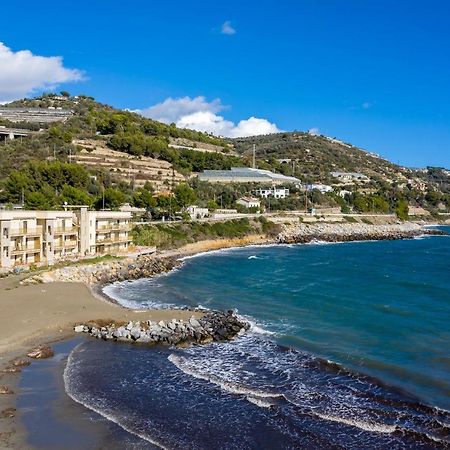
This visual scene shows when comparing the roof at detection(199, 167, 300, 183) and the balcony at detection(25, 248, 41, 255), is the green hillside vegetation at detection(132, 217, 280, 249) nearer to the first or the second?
the balcony at detection(25, 248, 41, 255)

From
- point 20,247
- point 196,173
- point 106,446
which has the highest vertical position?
point 196,173

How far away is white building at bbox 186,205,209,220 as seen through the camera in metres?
79.7

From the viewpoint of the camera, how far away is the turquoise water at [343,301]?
870 inches

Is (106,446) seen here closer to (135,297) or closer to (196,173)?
(135,297)

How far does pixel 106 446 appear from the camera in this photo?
46.2 feet

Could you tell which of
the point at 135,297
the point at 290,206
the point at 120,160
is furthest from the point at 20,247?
the point at 290,206

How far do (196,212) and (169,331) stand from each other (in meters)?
57.0

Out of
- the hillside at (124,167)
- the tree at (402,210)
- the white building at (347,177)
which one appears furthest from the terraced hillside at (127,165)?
the white building at (347,177)

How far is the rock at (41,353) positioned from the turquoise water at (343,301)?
1026cm

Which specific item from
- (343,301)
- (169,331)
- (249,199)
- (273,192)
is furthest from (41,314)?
(273,192)

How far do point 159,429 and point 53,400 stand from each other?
166 inches

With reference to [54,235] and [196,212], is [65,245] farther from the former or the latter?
[196,212]

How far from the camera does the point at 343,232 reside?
9875 centimetres

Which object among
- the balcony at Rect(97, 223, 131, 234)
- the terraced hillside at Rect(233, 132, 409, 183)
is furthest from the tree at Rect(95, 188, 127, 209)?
the terraced hillside at Rect(233, 132, 409, 183)
